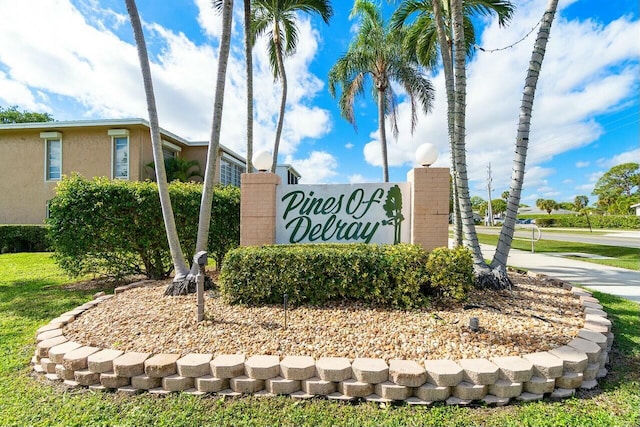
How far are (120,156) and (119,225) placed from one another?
8641mm

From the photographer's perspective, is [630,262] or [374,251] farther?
[630,262]

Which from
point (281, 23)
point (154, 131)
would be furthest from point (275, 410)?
point (281, 23)

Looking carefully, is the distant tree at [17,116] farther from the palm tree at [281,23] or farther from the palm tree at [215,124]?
the palm tree at [215,124]

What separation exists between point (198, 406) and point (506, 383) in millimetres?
2485

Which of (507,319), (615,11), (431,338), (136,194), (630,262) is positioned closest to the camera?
(431,338)

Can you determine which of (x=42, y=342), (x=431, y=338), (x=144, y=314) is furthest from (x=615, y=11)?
(x=42, y=342)

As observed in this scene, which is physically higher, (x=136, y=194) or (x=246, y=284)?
(x=136, y=194)

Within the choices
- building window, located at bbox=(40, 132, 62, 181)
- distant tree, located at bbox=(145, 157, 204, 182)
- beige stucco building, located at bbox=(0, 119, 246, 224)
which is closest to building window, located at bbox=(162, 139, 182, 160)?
beige stucco building, located at bbox=(0, 119, 246, 224)

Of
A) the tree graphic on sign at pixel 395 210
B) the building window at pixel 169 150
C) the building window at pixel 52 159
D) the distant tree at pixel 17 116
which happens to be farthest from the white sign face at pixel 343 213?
the distant tree at pixel 17 116

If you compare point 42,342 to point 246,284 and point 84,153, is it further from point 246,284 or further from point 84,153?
point 84,153

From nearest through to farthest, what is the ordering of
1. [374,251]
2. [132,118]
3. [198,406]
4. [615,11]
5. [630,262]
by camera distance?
[198,406]
[374,251]
[615,11]
[630,262]
[132,118]

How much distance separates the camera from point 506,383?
7.34ft

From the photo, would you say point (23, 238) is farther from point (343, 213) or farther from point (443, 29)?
point (443, 29)

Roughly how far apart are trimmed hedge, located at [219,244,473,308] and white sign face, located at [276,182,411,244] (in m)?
1.04
